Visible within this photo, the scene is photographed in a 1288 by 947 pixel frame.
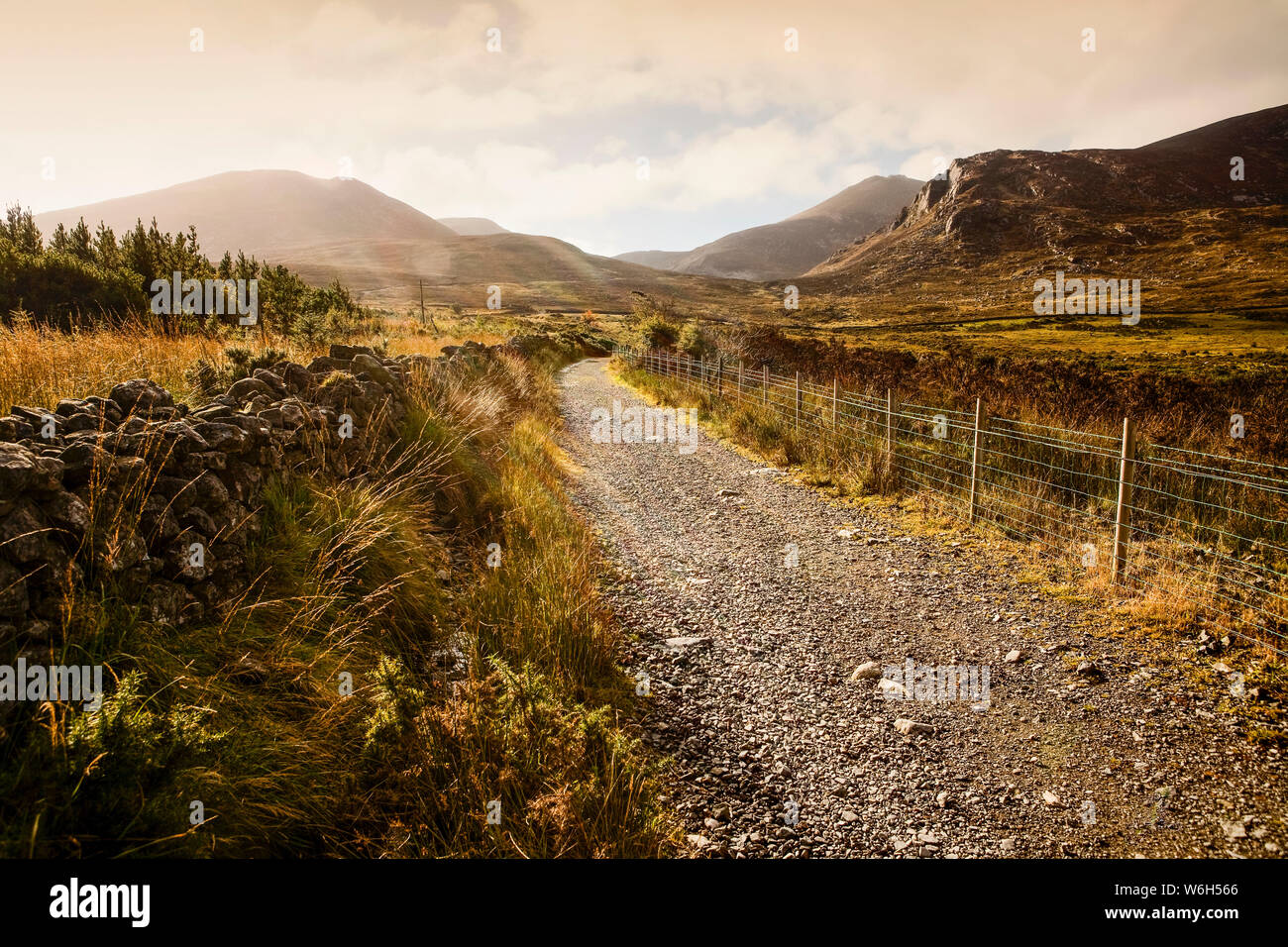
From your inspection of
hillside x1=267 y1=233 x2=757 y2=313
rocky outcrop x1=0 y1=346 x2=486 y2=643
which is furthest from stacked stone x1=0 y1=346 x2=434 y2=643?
hillside x1=267 y1=233 x2=757 y2=313

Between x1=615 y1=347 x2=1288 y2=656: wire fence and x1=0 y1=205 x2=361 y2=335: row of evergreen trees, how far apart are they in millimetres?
10875

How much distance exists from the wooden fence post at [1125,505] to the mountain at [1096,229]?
7158 centimetres

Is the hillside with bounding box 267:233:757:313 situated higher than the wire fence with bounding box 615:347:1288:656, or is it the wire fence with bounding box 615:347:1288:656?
the hillside with bounding box 267:233:757:313

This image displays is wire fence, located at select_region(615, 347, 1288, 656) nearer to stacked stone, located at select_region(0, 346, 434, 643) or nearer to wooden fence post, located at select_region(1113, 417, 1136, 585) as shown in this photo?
wooden fence post, located at select_region(1113, 417, 1136, 585)

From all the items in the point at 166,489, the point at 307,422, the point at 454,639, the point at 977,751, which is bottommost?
the point at 977,751

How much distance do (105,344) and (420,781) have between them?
18.2ft

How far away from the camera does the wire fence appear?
4.73 meters

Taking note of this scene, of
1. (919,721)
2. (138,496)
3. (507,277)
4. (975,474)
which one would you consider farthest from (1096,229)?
(138,496)

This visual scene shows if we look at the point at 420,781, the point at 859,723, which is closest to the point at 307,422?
the point at 420,781

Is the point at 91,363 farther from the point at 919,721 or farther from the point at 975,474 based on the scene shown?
the point at 975,474

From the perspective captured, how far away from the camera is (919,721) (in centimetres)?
365
